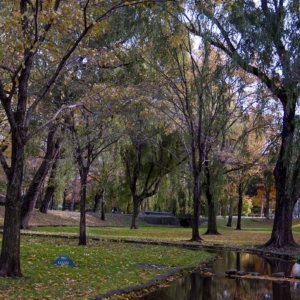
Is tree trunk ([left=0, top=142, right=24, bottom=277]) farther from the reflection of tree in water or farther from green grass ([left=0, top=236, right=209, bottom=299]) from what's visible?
the reflection of tree in water

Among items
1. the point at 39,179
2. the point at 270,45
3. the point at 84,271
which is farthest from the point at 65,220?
the point at 84,271

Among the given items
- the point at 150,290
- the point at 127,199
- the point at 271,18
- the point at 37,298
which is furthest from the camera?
the point at 127,199

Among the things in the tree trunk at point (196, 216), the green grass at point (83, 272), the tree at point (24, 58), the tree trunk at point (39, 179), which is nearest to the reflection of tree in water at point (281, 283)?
the green grass at point (83, 272)

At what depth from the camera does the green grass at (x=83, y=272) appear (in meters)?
7.49

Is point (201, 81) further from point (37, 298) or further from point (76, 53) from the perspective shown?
point (37, 298)

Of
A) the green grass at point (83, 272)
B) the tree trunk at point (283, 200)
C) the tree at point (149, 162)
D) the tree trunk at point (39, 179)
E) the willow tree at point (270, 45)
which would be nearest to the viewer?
the green grass at point (83, 272)

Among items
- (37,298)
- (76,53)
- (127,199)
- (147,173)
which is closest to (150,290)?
(37,298)

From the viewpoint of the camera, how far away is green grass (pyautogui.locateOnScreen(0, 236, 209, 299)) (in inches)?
295

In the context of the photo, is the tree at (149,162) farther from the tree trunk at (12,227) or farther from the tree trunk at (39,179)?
the tree trunk at (12,227)

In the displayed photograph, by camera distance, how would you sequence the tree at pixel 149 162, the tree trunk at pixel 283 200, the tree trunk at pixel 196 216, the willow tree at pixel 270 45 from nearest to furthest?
the willow tree at pixel 270 45 < the tree trunk at pixel 283 200 < the tree trunk at pixel 196 216 < the tree at pixel 149 162

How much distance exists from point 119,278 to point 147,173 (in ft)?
73.3

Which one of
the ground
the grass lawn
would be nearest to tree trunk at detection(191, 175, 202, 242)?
the grass lawn

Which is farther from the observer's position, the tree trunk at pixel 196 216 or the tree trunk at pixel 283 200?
the tree trunk at pixel 196 216

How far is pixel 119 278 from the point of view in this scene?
9.27 meters
